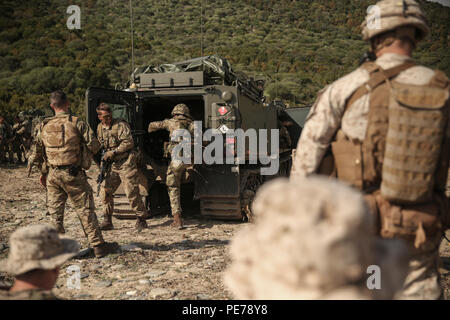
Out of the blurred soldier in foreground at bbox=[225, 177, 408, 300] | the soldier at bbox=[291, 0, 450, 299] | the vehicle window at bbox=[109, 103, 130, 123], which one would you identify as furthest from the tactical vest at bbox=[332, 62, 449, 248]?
the vehicle window at bbox=[109, 103, 130, 123]

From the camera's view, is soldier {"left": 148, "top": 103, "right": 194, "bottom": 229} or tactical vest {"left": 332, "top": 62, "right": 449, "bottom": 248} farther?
soldier {"left": 148, "top": 103, "right": 194, "bottom": 229}

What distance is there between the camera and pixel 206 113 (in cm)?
632

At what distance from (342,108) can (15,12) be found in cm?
4848

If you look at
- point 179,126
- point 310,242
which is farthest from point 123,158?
point 310,242

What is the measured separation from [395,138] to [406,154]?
9 cm

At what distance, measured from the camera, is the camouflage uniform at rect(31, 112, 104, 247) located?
4453 mm

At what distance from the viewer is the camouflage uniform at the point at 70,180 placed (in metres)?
4.45

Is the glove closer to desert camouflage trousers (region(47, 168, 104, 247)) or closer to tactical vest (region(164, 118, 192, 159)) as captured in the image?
tactical vest (region(164, 118, 192, 159))

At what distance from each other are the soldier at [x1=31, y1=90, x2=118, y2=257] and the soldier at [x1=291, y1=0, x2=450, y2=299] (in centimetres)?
317

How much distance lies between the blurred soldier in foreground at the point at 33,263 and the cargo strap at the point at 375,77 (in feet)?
5.37
